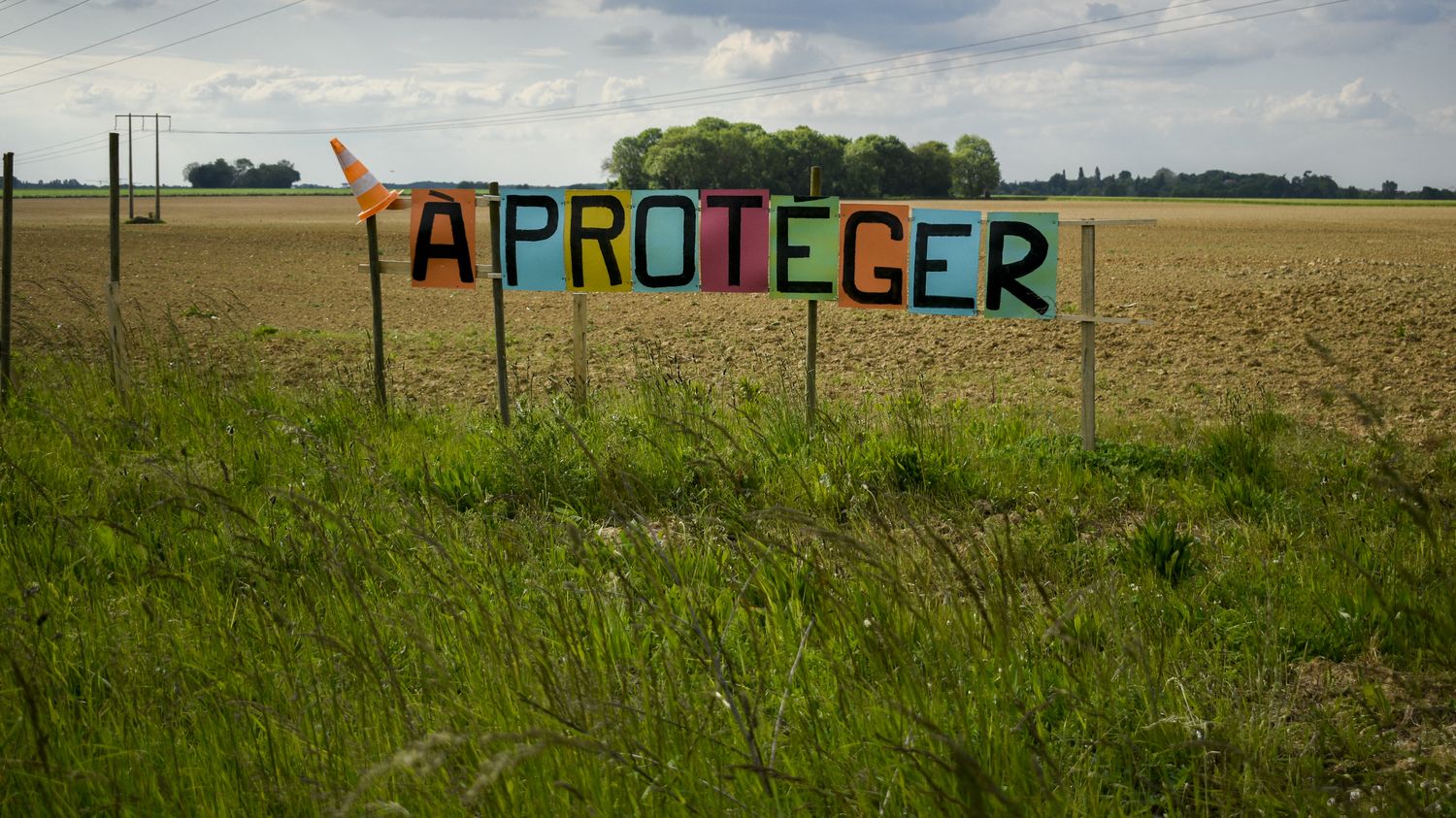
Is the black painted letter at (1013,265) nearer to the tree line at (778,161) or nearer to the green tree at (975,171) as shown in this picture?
the tree line at (778,161)

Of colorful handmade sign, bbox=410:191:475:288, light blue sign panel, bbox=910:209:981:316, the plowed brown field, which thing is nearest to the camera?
light blue sign panel, bbox=910:209:981:316

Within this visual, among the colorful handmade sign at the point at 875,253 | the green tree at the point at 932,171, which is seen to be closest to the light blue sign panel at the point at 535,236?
the colorful handmade sign at the point at 875,253

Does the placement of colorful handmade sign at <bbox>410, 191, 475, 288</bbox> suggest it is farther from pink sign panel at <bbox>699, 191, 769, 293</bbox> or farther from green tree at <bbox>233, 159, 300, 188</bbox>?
green tree at <bbox>233, 159, 300, 188</bbox>

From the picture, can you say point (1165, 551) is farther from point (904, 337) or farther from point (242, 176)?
point (242, 176)

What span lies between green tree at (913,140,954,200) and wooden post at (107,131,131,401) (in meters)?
132

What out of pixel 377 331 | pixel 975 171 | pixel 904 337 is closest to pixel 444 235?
pixel 377 331

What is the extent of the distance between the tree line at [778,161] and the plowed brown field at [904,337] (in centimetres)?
9530

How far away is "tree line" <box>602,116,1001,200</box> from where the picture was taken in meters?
124

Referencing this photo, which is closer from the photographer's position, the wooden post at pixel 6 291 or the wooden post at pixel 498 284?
the wooden post at pixel 498 284

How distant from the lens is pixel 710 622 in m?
3.52

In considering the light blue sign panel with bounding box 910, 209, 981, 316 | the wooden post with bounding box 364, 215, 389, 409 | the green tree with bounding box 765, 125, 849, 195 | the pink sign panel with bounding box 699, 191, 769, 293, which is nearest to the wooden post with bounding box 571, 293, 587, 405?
the pink sign panel with bounding box 699, 191, 769, 293

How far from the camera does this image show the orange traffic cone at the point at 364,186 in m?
8.46

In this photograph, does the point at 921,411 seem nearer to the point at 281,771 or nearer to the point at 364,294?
the point at 281,771

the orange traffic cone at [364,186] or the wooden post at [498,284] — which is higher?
the orange traffic cone at [364,186]
